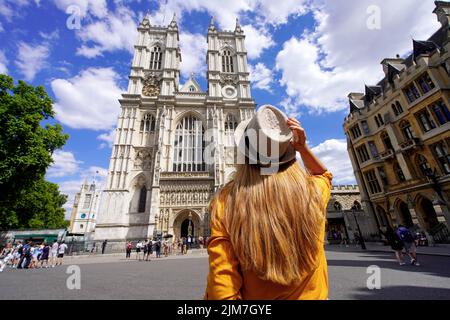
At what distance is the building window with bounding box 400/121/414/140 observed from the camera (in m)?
15.8

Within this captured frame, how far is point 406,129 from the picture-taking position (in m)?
16.1

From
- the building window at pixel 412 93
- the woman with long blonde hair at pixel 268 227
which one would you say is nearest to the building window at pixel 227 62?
the building window at pixel 412 93

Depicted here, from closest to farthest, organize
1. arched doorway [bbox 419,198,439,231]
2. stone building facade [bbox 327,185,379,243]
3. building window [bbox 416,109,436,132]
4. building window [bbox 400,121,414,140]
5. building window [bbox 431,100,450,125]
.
→ 1. building window [bbox 431,100,450,125]
2. building window [bbox 416,109,436,132]
3. arched doorway [bbox 419,198,439,231]
4. building window [bbox 400,121,414,140]
5. stone building facade [bbox 327,185,379,243]

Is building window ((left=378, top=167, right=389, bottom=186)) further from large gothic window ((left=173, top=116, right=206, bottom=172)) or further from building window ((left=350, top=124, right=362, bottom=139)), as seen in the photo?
large gothic window ((left=173, top=116, right=206, bottom=172))

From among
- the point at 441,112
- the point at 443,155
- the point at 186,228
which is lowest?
the point at 186,228

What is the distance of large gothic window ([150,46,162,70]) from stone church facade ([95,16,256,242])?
16 centimetres

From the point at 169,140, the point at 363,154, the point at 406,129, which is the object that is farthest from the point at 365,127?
the point at 169,140

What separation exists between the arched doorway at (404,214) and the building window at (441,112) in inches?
268

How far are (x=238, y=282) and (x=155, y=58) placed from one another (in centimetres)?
3862

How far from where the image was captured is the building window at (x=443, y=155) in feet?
43.3

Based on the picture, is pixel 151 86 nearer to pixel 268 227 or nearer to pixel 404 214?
pixel 404 214

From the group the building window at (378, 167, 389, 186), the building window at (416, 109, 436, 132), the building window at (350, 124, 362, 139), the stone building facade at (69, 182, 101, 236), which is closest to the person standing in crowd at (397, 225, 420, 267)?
the building window at (416, 109, 436, 132)
